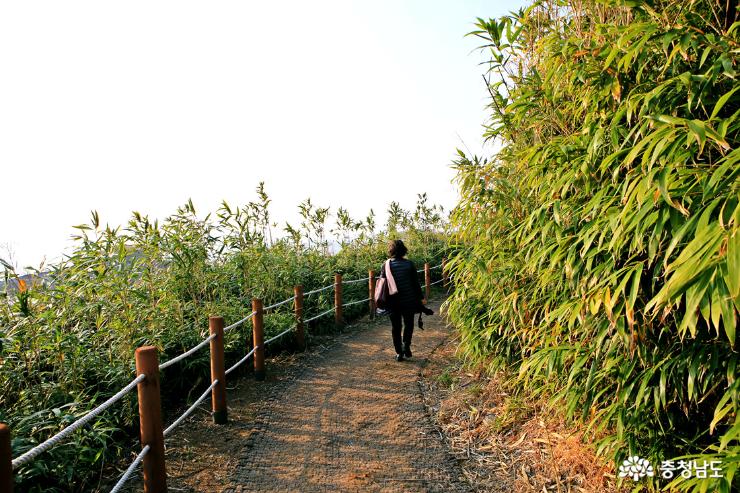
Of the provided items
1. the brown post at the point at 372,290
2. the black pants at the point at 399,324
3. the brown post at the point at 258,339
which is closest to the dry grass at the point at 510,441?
the black pants at the point at 399,324

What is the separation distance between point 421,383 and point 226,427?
2.08 metres

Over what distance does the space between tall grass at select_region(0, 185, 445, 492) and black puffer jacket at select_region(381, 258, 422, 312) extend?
163 cm

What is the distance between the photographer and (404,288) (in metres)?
5.36

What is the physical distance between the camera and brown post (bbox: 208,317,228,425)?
383 cm

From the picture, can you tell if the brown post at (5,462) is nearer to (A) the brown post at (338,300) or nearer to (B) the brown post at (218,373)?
(B) the brown post at (218,373)

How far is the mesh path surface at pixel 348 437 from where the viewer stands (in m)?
3.02

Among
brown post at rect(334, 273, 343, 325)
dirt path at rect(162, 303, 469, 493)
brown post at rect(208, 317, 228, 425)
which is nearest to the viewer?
dirt path at rect(162, 303, 469, 493)

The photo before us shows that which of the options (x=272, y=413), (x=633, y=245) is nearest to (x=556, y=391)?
(x=633, y=245)

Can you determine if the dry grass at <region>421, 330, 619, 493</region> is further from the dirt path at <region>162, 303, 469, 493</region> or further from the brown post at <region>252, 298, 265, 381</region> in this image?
the brown post at <region>252, 298, 265, 381</region>

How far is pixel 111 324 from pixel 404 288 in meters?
3.06

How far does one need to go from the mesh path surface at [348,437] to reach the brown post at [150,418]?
579 millimetres

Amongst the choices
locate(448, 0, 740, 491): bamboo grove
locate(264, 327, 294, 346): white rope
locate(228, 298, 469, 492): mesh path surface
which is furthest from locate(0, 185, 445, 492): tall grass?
locate(448, 0, 740, 491): bamboo grove
